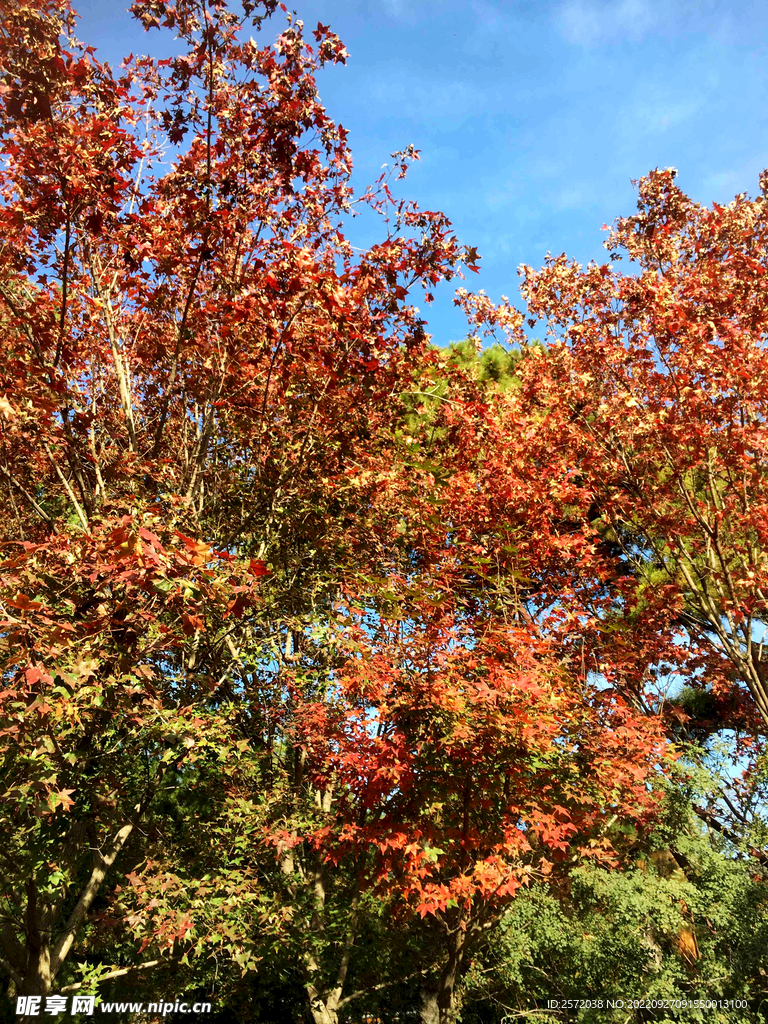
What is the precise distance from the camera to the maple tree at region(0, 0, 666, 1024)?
158 inches

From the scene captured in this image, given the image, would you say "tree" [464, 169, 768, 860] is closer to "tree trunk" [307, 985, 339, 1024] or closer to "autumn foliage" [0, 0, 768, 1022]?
"autumn foliage" [0, 0, 768, 1022]

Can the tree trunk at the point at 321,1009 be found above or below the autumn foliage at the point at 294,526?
below

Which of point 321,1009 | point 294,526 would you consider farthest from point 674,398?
point 321,1009

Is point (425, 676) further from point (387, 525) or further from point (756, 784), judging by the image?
point (756, 784)

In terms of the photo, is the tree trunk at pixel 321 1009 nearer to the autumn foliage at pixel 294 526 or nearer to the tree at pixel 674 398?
the autumn foliage at pixel 294 526

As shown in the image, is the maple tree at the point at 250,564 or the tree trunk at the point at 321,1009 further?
the tree trunk at the point at 321,1009

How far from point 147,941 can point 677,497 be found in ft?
22.9

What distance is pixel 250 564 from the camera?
386 centimetres

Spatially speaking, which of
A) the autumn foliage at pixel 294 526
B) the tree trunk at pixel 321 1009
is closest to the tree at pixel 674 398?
the autumn foliage at pixel 294 526

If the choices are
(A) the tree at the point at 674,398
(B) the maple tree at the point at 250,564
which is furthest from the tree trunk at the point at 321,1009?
(A) the tree at the point at 674,398

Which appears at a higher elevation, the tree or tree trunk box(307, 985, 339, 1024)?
the tree

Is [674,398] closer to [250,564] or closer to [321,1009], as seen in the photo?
[250,564]

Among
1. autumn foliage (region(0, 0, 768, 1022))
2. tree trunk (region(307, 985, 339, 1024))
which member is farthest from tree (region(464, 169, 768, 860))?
tree trunk (region(307, 985, 339, 1024))

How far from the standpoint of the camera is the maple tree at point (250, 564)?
402cm
